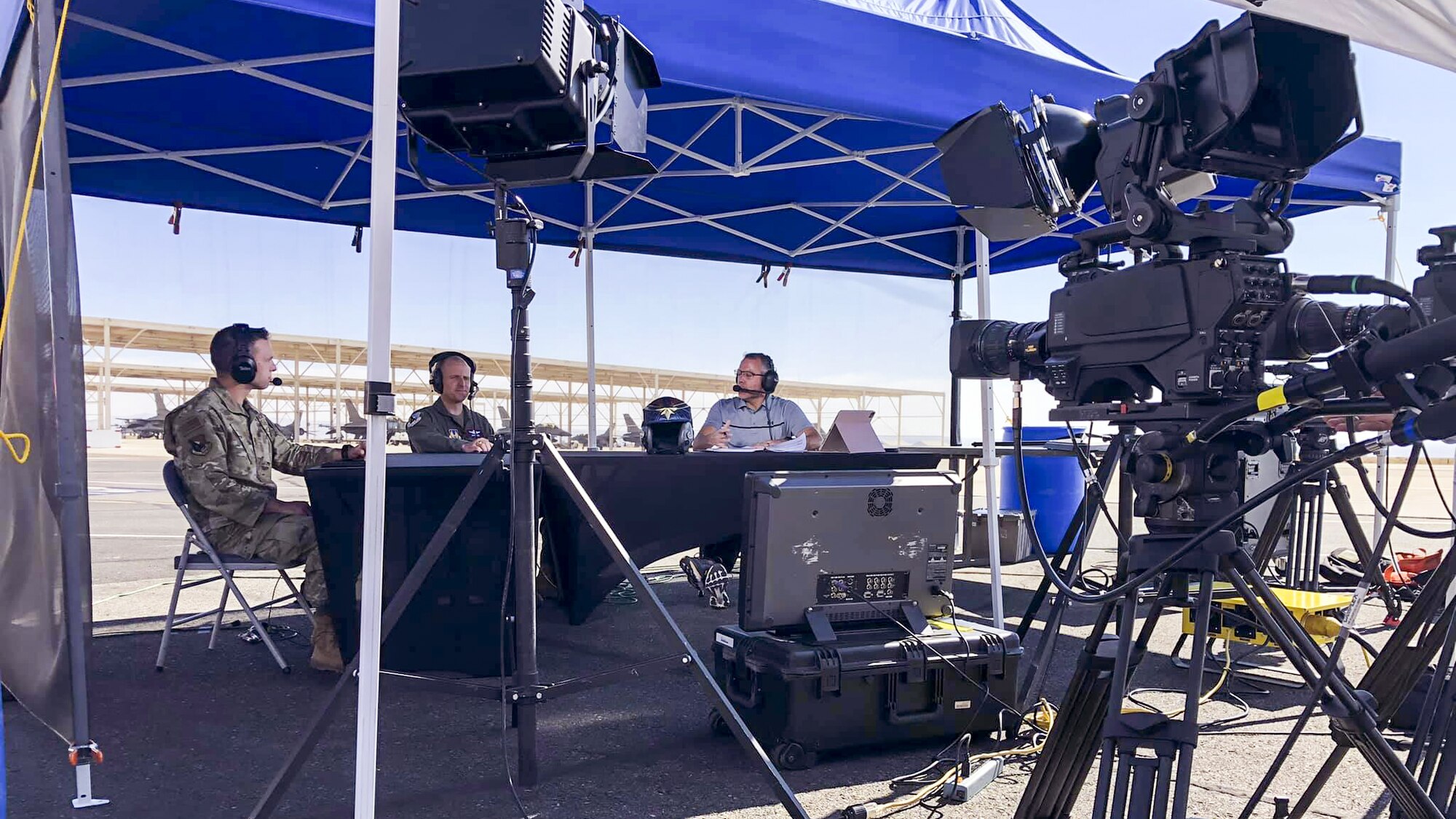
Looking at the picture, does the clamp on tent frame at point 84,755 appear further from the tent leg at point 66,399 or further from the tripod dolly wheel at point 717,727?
the tripod dolly wheel at point 717,727

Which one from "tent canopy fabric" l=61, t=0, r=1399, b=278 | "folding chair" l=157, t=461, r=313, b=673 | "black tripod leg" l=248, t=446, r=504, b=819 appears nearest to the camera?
"black tripod leg" l=248, t=446, r=504, b=819

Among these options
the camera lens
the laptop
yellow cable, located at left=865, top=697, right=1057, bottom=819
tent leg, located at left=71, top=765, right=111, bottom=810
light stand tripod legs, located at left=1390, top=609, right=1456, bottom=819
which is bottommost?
yellow cable, located at left=865, top=697, right=1057, bottom=819

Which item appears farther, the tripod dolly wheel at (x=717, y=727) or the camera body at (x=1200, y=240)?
the tripod dolly wheel at (x=717, y=727)

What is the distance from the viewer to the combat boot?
11.4 feet

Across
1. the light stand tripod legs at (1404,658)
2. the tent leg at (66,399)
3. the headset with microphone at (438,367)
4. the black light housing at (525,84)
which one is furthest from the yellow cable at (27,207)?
the light stand tripod legs at (1404,658)

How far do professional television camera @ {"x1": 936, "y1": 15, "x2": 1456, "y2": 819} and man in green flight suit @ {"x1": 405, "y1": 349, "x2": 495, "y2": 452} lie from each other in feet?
10.6

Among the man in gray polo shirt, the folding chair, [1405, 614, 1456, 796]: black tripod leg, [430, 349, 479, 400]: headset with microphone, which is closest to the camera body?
[1405, 614, 1456, 796]: black tripod leg

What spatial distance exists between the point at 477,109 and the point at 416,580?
1048 mm

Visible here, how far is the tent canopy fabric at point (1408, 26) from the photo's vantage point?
2.02 m

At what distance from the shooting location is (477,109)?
1.92 meters

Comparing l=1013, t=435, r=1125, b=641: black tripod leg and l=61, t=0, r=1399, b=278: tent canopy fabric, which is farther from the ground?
l=61, t=0, r=1399, b=278: tent canopy fabric

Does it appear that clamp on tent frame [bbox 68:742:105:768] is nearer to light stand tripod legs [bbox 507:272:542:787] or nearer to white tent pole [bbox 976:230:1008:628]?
light stand tripod legs [bbox 507:272:542:787]

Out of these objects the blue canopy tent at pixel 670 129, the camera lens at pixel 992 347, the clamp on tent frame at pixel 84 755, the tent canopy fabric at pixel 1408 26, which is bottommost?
the clamp on tent frame at pixel 84 755

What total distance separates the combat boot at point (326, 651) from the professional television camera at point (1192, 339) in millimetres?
2849
